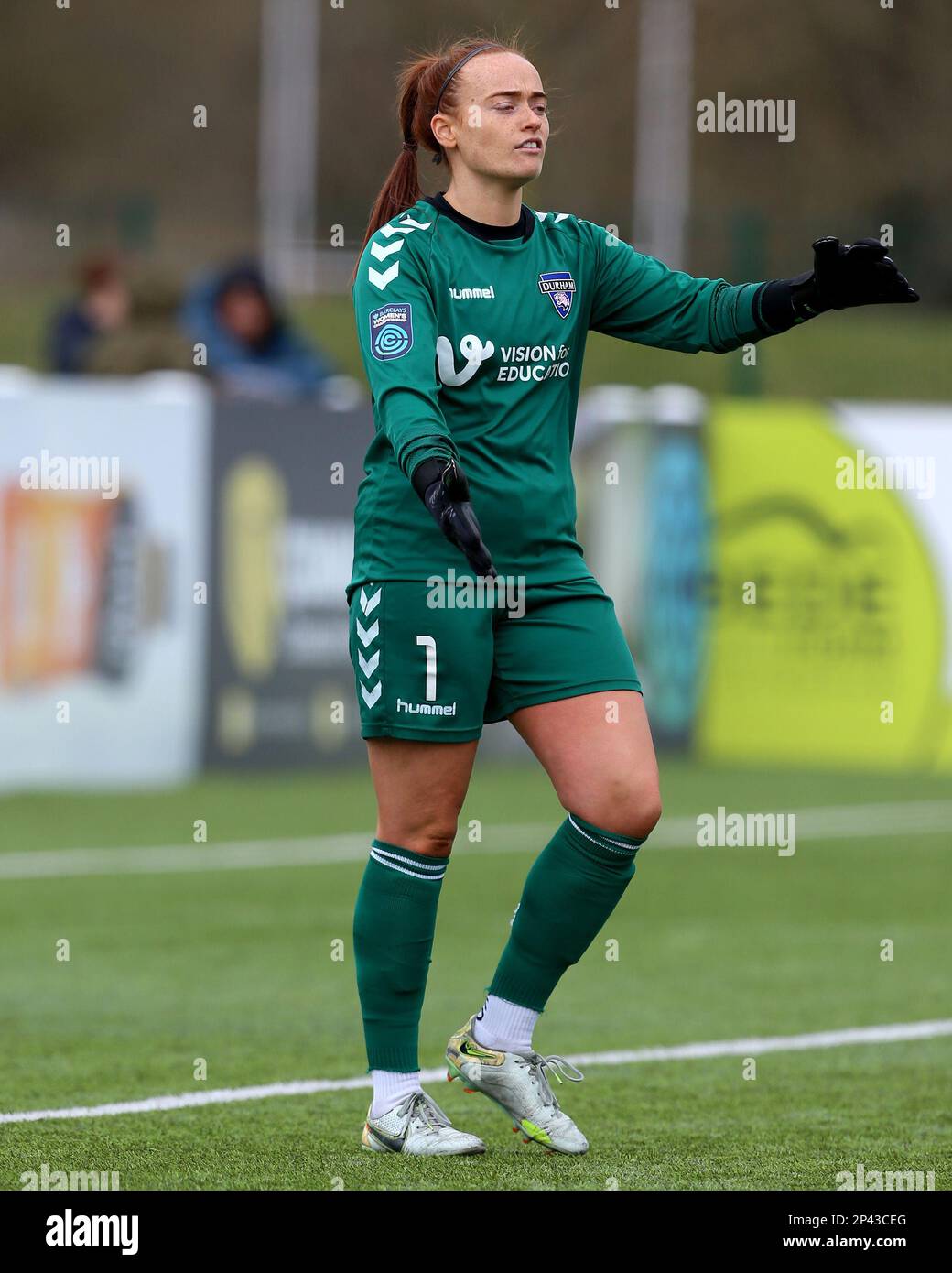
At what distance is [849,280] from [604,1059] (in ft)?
7.74

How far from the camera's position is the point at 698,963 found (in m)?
8.09

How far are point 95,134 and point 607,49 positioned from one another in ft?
39.1

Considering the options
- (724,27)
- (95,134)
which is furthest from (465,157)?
(95,134)

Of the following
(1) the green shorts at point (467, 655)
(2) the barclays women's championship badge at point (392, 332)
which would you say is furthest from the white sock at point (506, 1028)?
(2) the barclays women's championship badge at point (392, 332)

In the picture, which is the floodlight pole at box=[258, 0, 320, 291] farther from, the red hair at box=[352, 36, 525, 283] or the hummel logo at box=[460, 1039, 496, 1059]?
the hummel logo at box=[460, 1039, 496, 1059]

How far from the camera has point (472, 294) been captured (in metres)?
4.80

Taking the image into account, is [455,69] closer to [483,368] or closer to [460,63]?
[460,63]

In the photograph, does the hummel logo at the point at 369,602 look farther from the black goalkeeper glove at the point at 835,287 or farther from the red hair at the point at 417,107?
the black goalkeeper glove at the point at 835,287

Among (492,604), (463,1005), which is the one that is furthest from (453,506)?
(463,1005)

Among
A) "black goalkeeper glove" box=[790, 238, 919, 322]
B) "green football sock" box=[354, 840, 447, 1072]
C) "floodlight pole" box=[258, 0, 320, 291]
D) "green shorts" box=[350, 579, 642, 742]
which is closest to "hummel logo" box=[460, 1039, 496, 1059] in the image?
"green football sock" box=[354, 840, 447, 1072]

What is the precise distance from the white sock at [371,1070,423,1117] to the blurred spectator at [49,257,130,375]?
11048 millimetres

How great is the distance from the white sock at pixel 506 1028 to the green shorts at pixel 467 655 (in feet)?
2.01

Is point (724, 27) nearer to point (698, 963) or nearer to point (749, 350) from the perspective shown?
point (749, 350)

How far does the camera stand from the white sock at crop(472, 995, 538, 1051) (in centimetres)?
498
